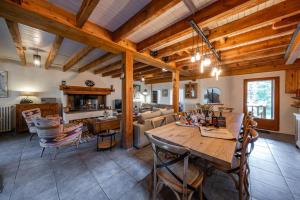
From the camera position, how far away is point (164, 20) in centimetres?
211

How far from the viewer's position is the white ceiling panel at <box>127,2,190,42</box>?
1.84 meters

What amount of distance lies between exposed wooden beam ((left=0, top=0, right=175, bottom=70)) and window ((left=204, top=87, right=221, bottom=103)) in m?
5.12

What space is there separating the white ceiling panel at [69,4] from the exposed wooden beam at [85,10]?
10 centimetres

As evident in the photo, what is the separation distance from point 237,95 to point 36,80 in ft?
28.2

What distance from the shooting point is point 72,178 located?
5.99 ft

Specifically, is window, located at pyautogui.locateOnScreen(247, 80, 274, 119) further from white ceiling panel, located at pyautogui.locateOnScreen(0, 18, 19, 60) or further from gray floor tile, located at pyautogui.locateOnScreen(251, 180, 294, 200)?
white ceiling panel, located at pyautogui.locateOnScreen(0, 18, 19, 60)

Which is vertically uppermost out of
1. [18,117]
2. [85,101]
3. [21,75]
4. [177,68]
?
[177,68]

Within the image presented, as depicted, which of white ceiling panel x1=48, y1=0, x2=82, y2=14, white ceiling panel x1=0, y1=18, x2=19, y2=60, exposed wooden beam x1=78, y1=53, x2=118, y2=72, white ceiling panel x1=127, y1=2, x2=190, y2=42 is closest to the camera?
white ceiling panel x1=48, y1=0, x2=82, y2=14

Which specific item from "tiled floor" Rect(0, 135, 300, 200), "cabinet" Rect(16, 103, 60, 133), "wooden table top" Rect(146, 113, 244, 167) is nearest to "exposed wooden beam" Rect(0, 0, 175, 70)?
"wooden table top" Rect(146, 113, 244, 167)

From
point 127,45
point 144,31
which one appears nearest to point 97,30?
point 127,45

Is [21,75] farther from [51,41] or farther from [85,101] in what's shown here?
[51,41]

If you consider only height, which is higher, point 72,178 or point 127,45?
point 127,45

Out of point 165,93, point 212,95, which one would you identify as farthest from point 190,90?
point 165,93

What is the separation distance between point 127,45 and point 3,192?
319 cm
